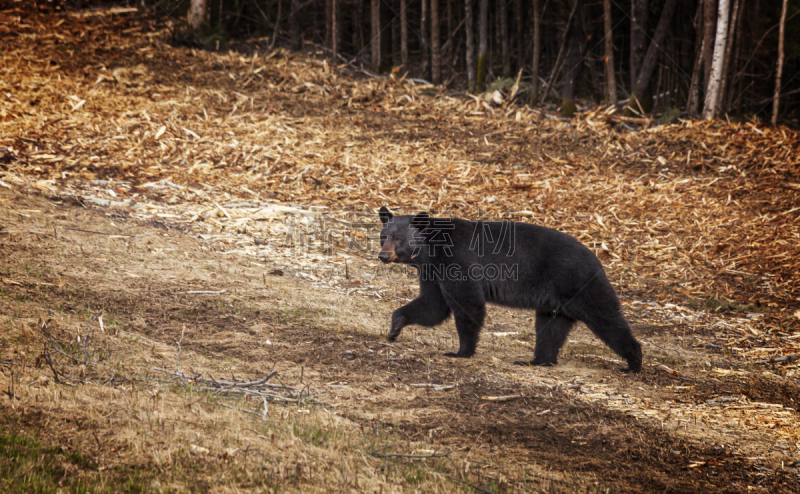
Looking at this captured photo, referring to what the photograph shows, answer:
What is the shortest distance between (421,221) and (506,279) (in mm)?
1123

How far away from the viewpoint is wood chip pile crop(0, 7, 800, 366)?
8914 mm

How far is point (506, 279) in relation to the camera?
6.14 metres

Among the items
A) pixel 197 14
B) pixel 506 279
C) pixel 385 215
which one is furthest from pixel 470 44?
pixel 506 279

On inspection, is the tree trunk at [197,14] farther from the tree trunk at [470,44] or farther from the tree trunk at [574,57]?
the tree trunk at [574,57]

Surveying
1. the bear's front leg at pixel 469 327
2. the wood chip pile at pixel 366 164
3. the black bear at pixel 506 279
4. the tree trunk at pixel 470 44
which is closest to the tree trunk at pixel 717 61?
the wood chip pile at pixel 366 164

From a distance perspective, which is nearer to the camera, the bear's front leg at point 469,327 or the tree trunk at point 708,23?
the bear's front leg at point 469,327

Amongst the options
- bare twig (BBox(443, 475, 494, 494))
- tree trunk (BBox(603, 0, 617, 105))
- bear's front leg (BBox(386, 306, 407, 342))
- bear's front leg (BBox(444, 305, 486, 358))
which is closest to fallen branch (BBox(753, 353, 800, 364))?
bear's front leg (BBox(444, 305, 486, 358))

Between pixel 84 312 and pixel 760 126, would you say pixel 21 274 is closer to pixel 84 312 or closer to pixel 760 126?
pixel 84 312

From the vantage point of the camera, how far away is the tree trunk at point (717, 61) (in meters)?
12.7

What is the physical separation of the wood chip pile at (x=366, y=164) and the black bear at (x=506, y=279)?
6.06ft

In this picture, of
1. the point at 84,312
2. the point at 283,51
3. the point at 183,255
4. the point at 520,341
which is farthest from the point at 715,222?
the point at 283,51

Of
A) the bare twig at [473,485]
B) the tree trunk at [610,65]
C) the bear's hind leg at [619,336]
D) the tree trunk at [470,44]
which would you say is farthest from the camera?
the tree trunk at [470,44]

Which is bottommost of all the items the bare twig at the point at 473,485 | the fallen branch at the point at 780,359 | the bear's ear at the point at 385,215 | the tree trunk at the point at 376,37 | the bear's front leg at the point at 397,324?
the fallen branch at the point at 780,359

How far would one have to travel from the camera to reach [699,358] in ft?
21.5
